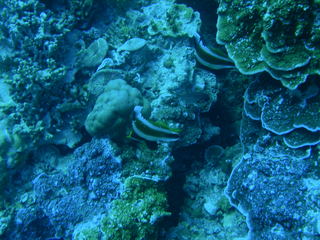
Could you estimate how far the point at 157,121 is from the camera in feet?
10.7

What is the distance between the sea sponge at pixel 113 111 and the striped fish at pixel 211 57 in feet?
4.28

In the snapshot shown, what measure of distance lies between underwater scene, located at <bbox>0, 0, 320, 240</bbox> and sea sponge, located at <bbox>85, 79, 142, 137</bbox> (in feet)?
0.06

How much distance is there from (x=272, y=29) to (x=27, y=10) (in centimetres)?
382

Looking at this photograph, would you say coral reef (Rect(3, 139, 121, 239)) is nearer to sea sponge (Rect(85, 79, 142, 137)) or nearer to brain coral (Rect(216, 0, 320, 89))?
sea sponge (Rect(85, 79, 142, 137))

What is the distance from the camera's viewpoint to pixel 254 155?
10.8ft

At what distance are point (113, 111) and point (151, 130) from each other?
1.86ft

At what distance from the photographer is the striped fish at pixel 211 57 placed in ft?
12.0

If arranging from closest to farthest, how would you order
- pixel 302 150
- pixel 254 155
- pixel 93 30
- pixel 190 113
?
pixel 302 150 → pixel 254 155 → pixel 190 113 → pixel 93 30

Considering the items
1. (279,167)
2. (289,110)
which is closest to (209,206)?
(279,167)

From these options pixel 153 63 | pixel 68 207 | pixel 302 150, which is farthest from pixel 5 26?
pixel 302 150

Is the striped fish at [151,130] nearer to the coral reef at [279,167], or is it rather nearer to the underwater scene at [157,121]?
the underwater scene at [157,121]

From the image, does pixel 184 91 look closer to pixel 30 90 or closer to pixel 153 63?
pixel 153 63

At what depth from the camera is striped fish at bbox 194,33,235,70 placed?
3.66m

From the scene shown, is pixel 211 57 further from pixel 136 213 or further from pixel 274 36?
pixel 136 213
